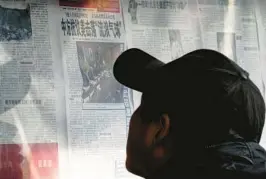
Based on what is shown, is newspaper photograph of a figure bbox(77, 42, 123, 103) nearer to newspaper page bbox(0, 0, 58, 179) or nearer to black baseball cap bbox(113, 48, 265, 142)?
newspaper page bbox(0, 0, 58, 179)

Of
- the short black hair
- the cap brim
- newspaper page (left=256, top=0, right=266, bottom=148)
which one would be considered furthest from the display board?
the short black hair

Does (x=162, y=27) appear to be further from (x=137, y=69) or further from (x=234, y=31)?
(x=137, y=69)

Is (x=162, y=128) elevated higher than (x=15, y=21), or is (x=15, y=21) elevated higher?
(x=15, y=21)

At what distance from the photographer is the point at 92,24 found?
116 cm

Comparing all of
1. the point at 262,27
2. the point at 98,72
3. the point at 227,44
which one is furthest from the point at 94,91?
the point at 262,27

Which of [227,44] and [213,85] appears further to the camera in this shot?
[227,44]

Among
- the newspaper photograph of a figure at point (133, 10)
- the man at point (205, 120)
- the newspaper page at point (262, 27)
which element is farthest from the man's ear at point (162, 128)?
the newspaper page at point (262, 27)

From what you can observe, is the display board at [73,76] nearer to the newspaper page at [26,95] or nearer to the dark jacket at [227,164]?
the newspaper page at [26,95]

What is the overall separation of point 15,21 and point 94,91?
0.22m

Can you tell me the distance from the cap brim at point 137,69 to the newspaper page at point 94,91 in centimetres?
39

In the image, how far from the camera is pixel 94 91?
1140 millimetres

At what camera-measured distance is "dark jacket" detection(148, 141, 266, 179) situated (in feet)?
1.99

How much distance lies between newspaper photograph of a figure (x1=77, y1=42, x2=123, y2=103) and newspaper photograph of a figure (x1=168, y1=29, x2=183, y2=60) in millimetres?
138

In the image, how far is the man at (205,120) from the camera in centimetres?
62
